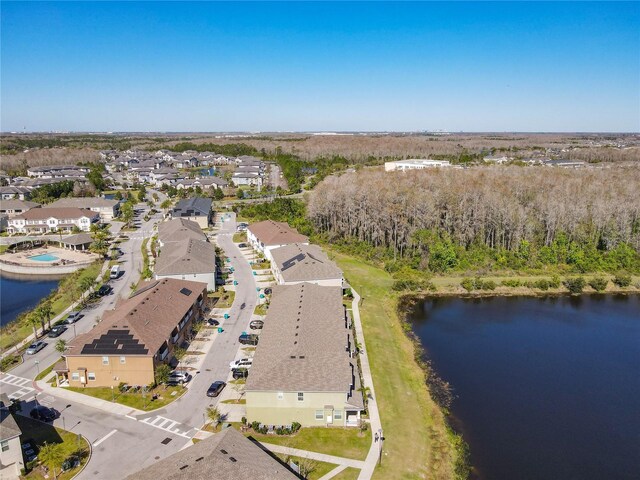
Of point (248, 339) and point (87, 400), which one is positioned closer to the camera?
point (87, 400)

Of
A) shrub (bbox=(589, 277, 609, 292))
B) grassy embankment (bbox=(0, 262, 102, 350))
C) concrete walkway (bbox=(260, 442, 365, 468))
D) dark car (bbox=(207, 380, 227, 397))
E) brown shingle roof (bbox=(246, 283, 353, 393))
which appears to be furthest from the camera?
shrub (bbox=(589, 277, 609, 292))

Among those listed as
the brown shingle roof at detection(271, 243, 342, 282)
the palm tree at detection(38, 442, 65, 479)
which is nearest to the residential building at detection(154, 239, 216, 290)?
the brown shingle roof at detection(271, 243, 342, 282)

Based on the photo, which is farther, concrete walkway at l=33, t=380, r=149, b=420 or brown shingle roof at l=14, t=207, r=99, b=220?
brown shingle roof at l=14, t=207, r=99, b=220

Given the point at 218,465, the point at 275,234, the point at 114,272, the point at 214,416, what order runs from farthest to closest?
1. the point at 275,234
2. the point at 114,272
3. the point at 214,416
4. the point at 218,465

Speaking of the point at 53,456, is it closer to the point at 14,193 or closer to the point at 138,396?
the point at 138,396

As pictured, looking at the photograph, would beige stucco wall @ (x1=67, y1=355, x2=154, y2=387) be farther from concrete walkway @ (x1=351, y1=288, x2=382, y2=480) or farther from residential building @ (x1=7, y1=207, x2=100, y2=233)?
residential building @ (x1=7, y1=207, x2=100, y2=233)

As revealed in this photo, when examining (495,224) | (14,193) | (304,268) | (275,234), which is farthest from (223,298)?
(14,193)

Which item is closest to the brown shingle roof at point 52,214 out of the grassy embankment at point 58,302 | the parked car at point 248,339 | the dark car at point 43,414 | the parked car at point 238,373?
the grassy embankment at point 58,302

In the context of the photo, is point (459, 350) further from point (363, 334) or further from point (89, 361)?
point (89, 361)
